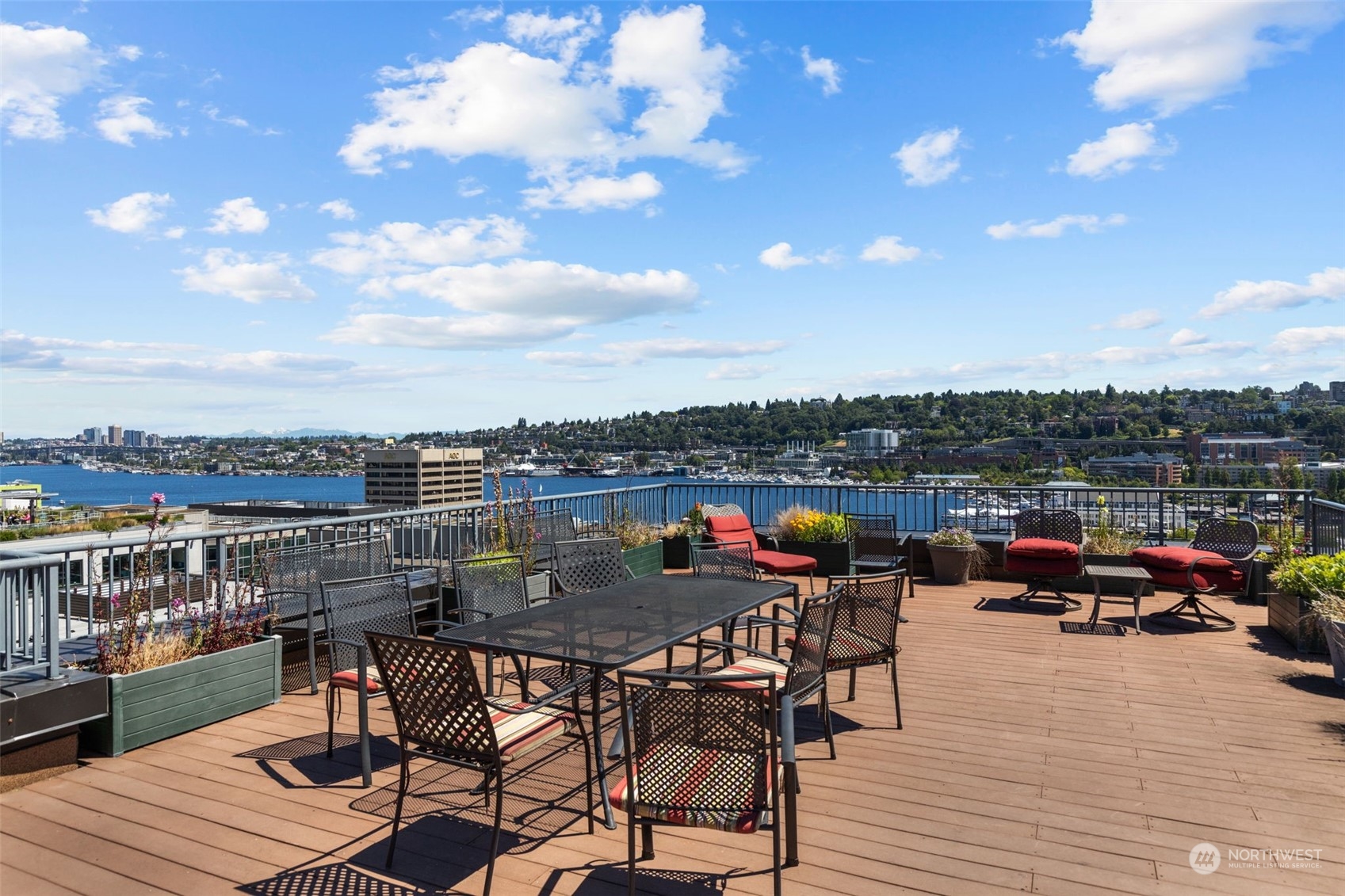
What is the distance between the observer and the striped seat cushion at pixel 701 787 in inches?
83.3

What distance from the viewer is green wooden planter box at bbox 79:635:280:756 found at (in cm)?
358

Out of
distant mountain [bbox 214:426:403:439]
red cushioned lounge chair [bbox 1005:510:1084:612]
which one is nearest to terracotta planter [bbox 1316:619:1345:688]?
red cushioned lounge chair [bbox 1005:510:1084:612]

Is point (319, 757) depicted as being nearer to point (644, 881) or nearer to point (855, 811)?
point (644, 881)

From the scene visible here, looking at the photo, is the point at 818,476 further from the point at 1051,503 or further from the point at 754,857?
the point at 754,857

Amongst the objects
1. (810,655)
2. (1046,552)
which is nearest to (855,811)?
(810,655)

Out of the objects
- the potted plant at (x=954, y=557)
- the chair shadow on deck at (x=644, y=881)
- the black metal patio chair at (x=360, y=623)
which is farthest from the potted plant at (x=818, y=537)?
the chair shadow on deck at (x=644, y=881)

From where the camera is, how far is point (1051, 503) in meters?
9.06

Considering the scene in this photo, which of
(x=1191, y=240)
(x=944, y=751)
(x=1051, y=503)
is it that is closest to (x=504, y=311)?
(x=1051, y=503)

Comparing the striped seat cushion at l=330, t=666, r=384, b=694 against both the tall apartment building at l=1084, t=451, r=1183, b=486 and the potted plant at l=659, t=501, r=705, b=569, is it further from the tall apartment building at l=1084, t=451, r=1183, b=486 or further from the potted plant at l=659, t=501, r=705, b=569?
the tall apartment building at l=1084, t=451, r=1183, b=486


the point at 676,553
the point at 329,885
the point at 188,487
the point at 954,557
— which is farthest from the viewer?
the point at 188,487

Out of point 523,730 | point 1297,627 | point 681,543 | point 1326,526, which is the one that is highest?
point 1326,526

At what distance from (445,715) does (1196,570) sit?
21.0ft

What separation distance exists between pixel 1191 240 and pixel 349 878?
13.1m

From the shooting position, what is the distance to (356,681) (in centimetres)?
345
